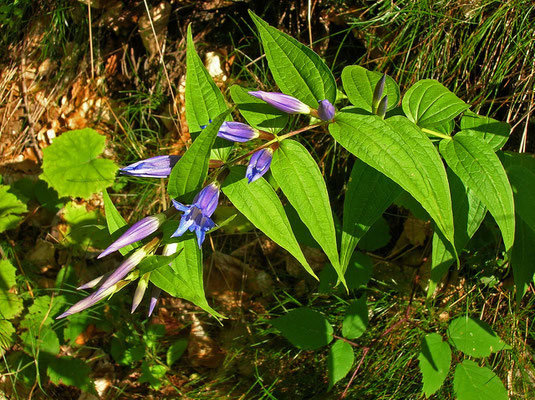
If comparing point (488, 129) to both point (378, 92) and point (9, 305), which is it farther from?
point (9, 305)

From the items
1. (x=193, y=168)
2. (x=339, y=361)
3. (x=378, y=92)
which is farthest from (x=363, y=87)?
(x=339, y=361)

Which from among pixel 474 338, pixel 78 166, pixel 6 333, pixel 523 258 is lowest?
pixel 6 333

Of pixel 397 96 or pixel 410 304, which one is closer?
pixel 397 96

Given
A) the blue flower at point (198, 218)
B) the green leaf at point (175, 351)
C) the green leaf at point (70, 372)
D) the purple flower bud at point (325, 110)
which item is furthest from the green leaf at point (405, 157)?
the green leaf at point (70, 372)

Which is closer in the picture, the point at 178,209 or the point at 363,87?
the point at 178,209

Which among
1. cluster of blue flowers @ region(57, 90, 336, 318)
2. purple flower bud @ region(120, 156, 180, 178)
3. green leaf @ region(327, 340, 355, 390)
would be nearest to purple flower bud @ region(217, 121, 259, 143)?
cluster of blue flowers @ region(57, 90, 336, 318)

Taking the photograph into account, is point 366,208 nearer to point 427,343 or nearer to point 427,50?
point 427,343

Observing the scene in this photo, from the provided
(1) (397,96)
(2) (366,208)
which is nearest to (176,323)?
(2) (366,208)
